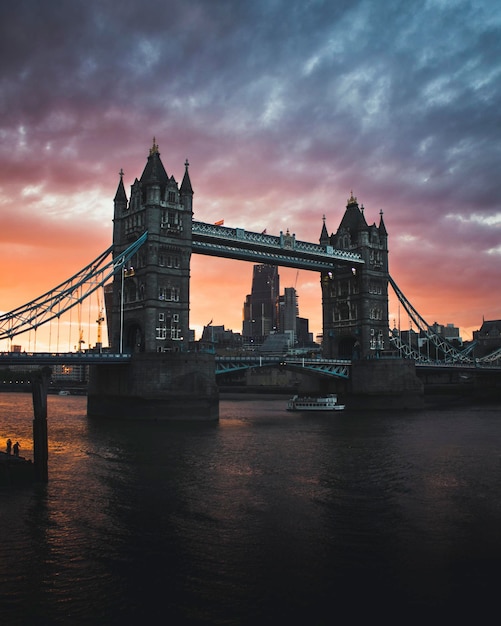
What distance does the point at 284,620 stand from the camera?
50.5 ft

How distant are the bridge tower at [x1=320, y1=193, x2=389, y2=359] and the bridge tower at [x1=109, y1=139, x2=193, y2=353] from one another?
34.9 m

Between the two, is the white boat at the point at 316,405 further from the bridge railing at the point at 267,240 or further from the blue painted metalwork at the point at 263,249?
the bridge railing at the point at 267,240

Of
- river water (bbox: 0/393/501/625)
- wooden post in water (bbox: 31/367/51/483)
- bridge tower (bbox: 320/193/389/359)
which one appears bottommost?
river water (bbox: 0/393/501/625)

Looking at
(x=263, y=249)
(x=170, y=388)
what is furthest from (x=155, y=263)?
(x=263, y=249)

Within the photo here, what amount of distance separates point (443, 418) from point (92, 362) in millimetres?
43818

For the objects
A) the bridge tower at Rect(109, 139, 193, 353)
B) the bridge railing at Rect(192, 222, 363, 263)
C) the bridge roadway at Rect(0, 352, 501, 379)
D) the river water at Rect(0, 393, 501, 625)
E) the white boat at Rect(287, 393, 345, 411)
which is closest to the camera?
the river water at Rect(0, 393, 501, 625)

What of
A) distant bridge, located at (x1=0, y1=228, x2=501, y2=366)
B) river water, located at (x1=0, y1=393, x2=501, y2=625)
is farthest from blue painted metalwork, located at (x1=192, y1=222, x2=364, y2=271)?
river water, located at (x1=0, y1=393, x2=501, y2=625)

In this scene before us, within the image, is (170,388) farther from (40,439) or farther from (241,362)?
(40,439)

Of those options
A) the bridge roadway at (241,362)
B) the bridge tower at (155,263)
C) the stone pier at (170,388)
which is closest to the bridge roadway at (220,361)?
the bridge roadway at (241,362)

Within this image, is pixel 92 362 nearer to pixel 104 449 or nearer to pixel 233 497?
pixel 104 449

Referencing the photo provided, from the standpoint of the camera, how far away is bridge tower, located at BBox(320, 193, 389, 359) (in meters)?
96.3

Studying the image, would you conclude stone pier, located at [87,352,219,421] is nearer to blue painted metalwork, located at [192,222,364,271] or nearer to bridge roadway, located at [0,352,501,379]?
bridge roadway, located at [0,352,501,379]

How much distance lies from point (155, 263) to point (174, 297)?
5.08 meters

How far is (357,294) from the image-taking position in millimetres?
97500
